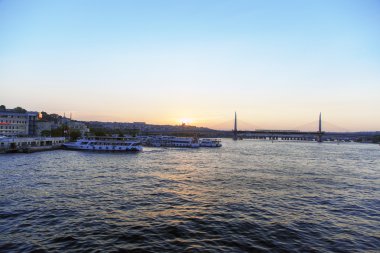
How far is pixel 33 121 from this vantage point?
90312 millimetres

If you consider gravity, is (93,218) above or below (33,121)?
below

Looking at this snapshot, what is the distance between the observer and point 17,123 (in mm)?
84500

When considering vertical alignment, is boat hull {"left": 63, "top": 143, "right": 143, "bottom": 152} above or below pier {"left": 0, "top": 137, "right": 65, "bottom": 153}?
below

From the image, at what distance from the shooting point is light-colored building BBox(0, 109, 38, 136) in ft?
267

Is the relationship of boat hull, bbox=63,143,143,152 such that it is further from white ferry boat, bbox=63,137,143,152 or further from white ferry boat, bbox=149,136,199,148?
white ferry boat, bbox=149,136,199,148

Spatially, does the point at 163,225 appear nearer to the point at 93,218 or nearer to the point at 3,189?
the point at 93,218

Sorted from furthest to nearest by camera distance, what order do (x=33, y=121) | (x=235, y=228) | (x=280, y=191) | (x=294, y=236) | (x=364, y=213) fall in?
1. (x=33, y=121)
2. (x=280, y=191)
3. (x=364, y=213)
4. (x=235, y=228)
5. (x=294, y=236)

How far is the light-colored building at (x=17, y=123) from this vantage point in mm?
81438

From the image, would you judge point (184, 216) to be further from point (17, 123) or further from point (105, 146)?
point (17, 123)

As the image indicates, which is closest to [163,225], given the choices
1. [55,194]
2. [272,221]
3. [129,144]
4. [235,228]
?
[235,228]

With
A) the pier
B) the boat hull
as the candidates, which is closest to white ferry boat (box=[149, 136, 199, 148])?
the boat hull

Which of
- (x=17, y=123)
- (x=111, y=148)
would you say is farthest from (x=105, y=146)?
(x=17, y=123)

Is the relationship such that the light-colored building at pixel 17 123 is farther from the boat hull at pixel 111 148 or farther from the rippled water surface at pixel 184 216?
the rippled water surface at pixel 184 216

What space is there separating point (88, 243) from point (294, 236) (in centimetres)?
861
